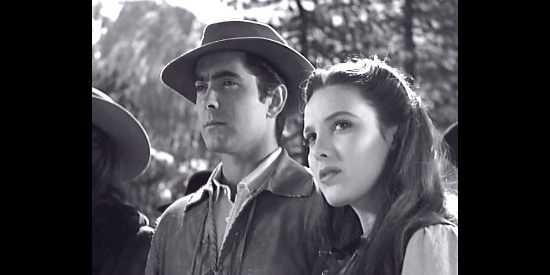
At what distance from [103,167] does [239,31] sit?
0.60 metres

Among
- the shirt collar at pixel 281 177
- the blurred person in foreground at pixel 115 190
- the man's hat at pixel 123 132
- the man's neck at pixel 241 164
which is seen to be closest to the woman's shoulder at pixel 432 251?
the shirt collar at pixel 281 177

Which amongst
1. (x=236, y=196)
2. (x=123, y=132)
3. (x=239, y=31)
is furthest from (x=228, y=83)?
(x=123, y=132)

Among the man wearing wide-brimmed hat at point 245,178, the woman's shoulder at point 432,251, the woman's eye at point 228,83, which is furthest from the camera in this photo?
the woman's eye at point 228,83

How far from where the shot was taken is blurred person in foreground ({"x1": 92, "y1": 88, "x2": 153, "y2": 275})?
2.09 meters

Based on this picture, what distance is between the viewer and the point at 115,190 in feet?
7.43

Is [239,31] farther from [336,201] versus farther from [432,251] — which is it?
[432,251]

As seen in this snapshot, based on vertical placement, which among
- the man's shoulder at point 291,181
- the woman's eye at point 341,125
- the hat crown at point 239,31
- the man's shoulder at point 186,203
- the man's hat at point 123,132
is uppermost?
the hat crown at point 239,31

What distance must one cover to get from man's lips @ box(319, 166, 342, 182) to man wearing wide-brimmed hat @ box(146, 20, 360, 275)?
0.42ft

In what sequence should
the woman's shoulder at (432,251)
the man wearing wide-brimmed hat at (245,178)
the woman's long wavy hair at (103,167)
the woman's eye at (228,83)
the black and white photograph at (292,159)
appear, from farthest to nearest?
the woman's long wavy hair at (103,167)
the woman's eye at (228,83)
the man wearing wide-brimmed hat at (245,178)
the black and white photograph at (292,159)
the woman's shoulder at (432,251)

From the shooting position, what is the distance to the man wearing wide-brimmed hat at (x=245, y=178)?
1729mm

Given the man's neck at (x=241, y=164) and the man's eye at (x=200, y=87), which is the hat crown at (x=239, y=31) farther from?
the man's neck at (x=241, y=164)
